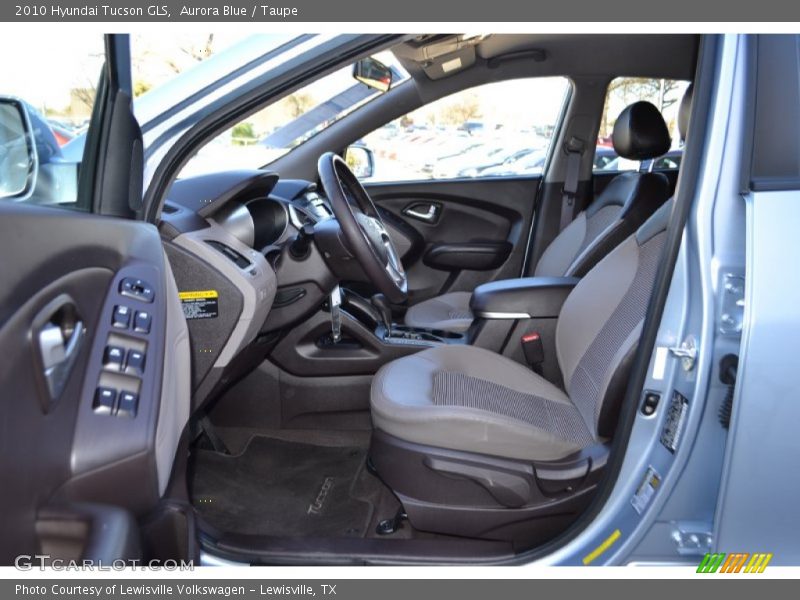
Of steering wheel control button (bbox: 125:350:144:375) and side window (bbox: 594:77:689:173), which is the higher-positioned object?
side window (bbox: 594:77:689:173)

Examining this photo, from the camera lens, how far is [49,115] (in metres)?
1.15

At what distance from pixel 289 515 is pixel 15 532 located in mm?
1330

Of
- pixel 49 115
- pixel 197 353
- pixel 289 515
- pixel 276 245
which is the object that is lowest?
pixel 289 515

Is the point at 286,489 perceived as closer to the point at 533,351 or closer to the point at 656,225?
the point at 533,351

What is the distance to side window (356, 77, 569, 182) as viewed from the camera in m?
3.40

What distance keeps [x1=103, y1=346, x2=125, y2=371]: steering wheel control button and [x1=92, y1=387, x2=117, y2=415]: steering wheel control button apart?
0.04 m

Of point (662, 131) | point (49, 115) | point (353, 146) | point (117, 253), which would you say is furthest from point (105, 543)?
point (353, 146)

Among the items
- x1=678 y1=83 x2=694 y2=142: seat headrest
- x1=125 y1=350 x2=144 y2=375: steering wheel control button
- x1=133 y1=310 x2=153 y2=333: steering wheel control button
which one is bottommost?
x1=125 y1=350 x2=144 y2=375: steering wheel control button

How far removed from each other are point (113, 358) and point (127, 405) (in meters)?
0.08

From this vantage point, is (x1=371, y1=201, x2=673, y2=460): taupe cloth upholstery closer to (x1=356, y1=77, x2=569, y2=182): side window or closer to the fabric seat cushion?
the fabric seat cushion

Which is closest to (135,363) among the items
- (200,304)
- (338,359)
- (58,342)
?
(58,342)

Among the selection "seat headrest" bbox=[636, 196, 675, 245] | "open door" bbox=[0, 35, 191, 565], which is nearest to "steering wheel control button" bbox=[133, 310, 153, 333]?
"open door" bbox=[0, 35, 191, 565]

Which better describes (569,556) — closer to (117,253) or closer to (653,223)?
(653,223)
